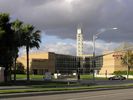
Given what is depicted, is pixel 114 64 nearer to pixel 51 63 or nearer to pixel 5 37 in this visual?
pixel 51 63

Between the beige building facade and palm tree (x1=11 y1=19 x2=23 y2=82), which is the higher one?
palm tree (x1=11 y1=19 x2=23 y2=82)

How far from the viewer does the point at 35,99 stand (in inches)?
1118

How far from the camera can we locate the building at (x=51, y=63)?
181m

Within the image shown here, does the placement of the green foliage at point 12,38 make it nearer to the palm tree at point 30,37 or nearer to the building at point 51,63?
the palm tree at point 30,37

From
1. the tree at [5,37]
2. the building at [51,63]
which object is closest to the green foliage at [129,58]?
the building at [51,63]

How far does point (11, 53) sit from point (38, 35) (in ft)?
30.3

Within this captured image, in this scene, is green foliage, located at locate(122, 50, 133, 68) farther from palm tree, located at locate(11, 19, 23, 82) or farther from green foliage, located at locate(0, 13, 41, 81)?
palm tree, located at locate(11, 19, 23, 82)

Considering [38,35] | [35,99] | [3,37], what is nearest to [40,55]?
[38,35]

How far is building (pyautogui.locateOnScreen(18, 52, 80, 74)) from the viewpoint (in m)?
181

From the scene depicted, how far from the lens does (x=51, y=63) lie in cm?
18550

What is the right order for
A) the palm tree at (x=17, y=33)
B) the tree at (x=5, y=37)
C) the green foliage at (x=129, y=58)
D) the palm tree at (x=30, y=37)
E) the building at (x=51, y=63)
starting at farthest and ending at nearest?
the building at (x=51, y=63), the green foliage at (x=129, y=58), the palm tree at (x=30, y=37), the palm tree at (x=17, y=33), the tree at (x=5, y=37)

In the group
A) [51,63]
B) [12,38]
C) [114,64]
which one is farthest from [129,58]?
[12,38]

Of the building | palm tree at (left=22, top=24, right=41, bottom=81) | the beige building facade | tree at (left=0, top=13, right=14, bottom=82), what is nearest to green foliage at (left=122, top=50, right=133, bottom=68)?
the beige building facade

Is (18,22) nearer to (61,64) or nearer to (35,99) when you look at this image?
(35,99)
